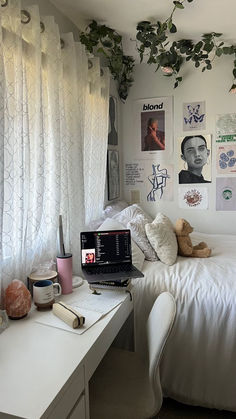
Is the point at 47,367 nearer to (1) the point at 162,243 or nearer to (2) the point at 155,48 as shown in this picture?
(1) the point at 162,243

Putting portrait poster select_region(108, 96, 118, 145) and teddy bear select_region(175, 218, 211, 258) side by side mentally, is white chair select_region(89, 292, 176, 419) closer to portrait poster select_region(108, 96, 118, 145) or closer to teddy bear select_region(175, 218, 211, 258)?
teddy bear select_region(175, 218, 211, 258)

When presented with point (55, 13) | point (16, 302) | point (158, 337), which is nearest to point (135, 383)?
point (158, 337)

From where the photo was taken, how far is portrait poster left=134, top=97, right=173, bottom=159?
301 centimetres

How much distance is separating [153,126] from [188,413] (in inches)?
96.4

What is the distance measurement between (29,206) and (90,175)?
2.75ft

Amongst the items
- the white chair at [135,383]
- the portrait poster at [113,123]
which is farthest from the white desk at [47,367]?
the portrait poster at [113,123]

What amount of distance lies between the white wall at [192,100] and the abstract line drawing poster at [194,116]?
39mm

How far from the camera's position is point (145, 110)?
10.1 ft

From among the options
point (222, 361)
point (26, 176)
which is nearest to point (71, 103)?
point (26, 176)

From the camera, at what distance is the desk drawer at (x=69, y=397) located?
830 millimetres

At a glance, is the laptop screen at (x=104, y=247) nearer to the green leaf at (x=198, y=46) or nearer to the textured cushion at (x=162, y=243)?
the textured cushion at (x=162, y=243)

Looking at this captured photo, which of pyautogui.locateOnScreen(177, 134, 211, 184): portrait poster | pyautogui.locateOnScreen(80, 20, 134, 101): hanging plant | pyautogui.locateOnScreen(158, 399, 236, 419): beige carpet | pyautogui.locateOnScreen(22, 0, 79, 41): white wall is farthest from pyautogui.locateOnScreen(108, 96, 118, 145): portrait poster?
pyautogui.locateOnScreen(158, 399, 236, 419): beige carpet

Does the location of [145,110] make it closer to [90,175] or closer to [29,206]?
[90,175]

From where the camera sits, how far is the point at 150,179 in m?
3.13
